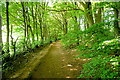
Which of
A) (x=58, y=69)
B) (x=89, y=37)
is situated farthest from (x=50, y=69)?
(x=89, y=37)

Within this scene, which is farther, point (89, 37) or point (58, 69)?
point (58, 69)

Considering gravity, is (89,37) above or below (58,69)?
A: above

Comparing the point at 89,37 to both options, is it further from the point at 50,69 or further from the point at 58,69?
the point at 50,69

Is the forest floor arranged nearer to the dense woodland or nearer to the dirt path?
the dirt path

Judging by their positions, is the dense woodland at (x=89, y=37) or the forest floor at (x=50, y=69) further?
the forest floor at (x=50, y=69)

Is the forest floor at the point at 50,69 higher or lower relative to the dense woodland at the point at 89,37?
lower

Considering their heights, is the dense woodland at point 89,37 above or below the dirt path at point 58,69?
above

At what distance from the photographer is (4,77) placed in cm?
439

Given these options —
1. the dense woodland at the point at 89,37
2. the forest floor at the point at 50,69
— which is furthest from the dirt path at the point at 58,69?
the dense woodland at the point at 89,37

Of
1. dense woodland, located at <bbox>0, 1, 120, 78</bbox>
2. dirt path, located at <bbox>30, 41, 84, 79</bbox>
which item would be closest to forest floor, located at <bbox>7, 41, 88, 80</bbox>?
dirt path, located at <bbox>30, 41, 84, 79</bbox>

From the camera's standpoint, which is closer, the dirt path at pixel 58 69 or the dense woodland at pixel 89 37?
the dense woodland at pixel 89 37

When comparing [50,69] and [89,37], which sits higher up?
[89,37]

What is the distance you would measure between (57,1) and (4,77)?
23.9ft

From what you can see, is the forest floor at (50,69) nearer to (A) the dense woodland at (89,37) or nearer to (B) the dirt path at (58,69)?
(B) the dirt path at (58,69)
